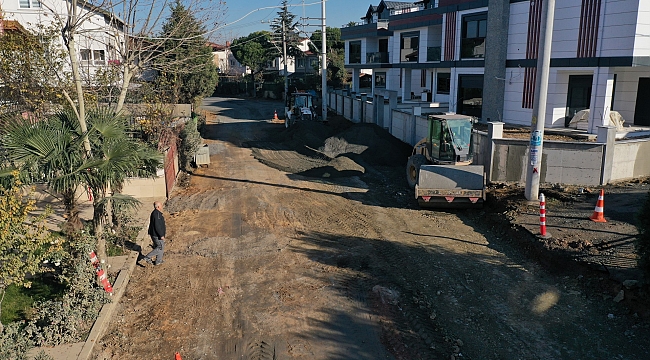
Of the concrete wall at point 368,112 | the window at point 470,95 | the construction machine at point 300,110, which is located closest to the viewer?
the window at point 470,95

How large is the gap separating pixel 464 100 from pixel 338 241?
1827 cm

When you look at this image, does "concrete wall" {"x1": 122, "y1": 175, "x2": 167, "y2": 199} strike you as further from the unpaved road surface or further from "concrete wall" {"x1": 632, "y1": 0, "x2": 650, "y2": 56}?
"concrete wall" {"x1": 632, "y1": 0, "x2": 650, "y2": 56}

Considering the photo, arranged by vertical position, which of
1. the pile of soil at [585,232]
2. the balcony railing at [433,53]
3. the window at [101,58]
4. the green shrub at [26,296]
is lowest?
the green shrub at [26,296]

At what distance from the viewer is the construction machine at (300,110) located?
35.5 m

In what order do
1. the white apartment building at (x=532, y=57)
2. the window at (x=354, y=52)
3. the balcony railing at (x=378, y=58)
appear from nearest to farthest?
the white apartment building at (x=532, y=57), the balcony railing at (x=378, y=58), the window at (x=354, y=52)

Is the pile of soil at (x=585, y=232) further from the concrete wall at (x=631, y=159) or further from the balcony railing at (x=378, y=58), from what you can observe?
the balcony railing at (x=378, y=58)

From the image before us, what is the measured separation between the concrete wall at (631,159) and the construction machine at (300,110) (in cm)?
2236

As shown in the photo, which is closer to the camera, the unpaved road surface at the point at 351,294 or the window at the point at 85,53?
the unpaved road surface at the point at 351,294

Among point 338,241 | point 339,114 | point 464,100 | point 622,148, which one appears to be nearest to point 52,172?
point 338,241

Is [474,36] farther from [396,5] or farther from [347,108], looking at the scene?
[396,5]

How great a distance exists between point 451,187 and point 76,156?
10252 mm

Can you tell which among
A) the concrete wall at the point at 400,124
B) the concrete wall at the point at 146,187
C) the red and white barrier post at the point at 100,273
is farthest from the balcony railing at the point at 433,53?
the red and white barrier post at the point at 100,273

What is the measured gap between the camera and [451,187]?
1489 cm

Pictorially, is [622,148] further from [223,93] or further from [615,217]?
[223,93]
